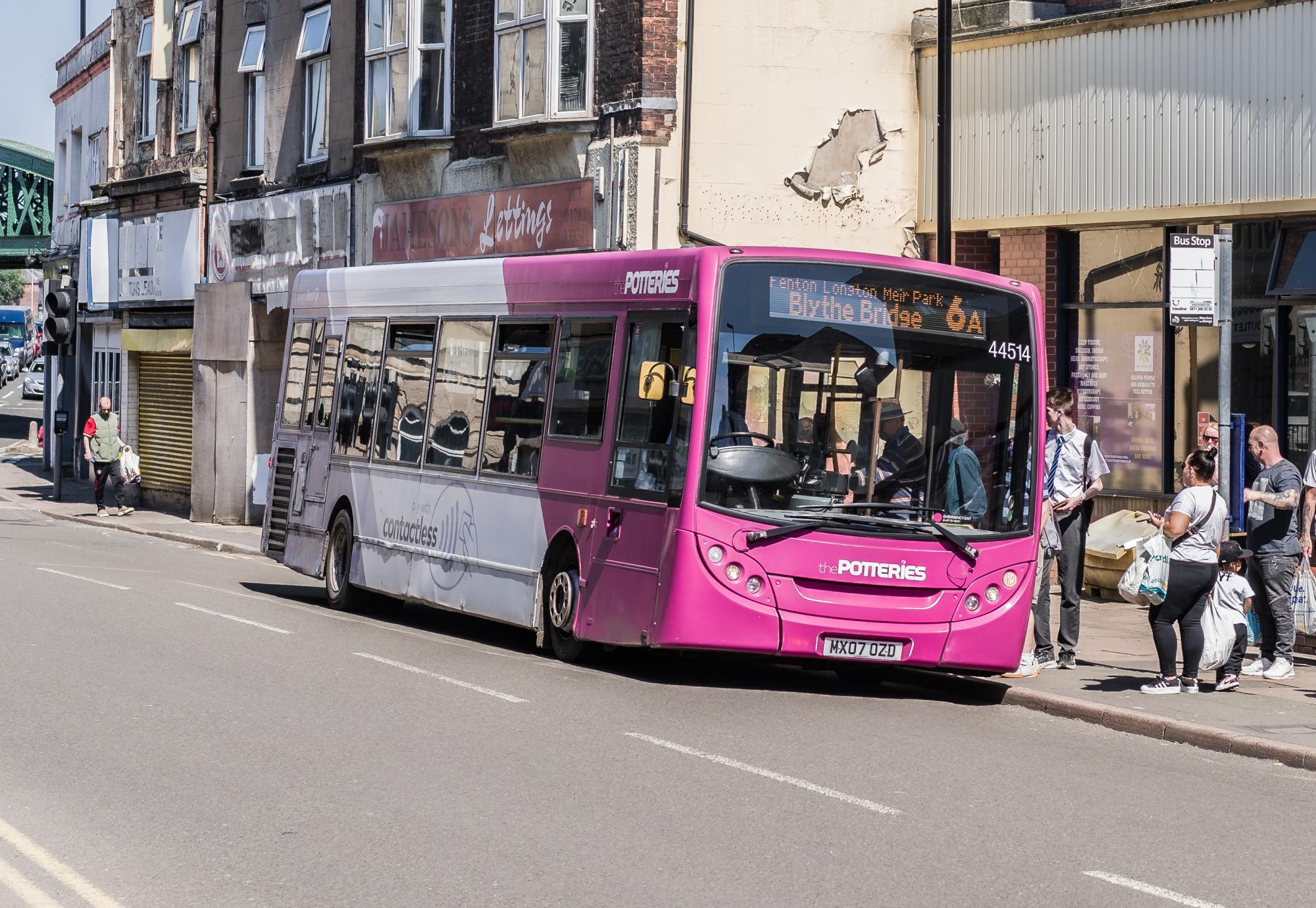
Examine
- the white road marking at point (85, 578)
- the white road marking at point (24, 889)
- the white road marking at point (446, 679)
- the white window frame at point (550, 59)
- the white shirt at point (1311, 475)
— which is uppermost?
the white window frame at point (550, 59)

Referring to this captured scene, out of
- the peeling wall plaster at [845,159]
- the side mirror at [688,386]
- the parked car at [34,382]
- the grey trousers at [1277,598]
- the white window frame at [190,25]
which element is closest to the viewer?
the side mirror at [688,386]

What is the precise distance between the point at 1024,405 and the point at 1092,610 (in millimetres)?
5815

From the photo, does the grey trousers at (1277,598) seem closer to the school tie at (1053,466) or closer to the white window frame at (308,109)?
the school tie at (1053,466)

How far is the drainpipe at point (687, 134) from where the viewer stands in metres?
20.0

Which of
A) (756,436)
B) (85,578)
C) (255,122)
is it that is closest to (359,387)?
(85,578)

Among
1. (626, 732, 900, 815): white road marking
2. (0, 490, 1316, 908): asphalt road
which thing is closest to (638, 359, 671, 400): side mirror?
(0, 490, 1316, 908): asphalt road

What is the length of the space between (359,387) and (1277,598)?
8.26 m

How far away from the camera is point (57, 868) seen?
6590 millimetres

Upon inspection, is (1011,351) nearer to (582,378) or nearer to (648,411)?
(648,411)

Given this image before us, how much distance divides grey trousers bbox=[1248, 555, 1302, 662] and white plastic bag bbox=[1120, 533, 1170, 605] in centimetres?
158

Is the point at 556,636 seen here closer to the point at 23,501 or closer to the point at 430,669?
the point at 430,669

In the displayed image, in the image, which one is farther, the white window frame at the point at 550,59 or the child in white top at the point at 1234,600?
the white window frame at the point at 550,59

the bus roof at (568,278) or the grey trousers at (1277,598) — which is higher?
the bus roof at (568,278)

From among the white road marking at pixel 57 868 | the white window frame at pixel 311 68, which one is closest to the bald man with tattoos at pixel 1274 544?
the white road marking at pixel 57 868
